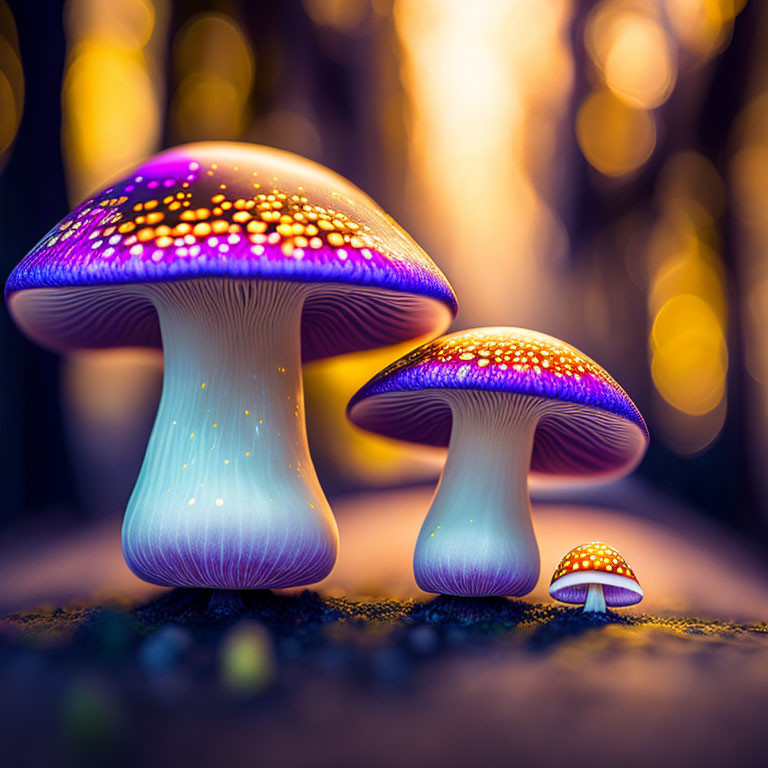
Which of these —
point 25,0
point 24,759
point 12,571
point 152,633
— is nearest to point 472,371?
point 152,633

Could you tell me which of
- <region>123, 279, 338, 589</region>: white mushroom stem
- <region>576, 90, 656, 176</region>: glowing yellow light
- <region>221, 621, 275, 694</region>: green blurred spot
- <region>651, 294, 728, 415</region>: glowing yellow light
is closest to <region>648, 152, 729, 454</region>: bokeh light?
<region>651, 294, 728, 415</region>: glowing yellow light

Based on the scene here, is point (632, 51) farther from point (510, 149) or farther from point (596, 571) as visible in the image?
point (596, 571)

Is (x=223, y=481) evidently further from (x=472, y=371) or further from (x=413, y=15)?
(x=413, y=15)

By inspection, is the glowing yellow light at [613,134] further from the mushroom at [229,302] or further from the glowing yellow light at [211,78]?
the mushroom at [229,302]

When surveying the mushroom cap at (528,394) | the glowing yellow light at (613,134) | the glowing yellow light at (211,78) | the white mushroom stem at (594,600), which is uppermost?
the glowing yellow light at (211,78)

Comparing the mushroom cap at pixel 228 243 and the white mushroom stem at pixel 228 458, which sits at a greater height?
the mushroom cap at pixel 228 243

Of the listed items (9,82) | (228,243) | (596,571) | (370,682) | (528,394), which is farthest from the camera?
(9,82)

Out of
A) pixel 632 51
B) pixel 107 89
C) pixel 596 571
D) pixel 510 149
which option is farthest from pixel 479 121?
pixel 596 571

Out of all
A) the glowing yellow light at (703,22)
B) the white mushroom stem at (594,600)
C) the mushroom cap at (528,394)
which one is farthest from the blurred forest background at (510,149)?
the white mushroom stem at (594,600)
